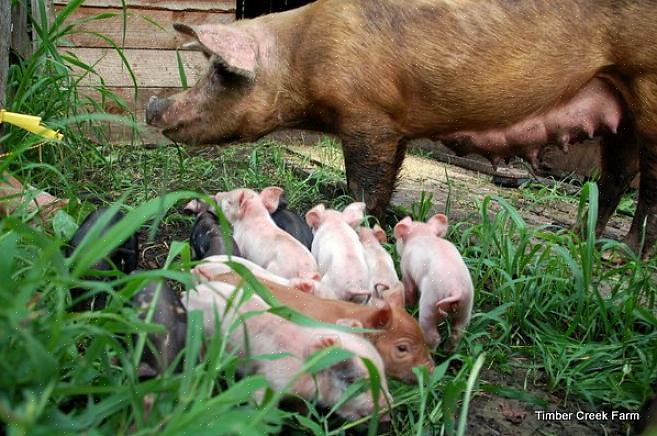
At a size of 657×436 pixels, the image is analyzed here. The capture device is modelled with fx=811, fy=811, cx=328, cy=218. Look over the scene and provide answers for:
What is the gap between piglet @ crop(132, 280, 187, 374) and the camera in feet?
6.08

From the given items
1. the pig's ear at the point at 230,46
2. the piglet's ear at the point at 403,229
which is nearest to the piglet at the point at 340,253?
the piglet's ear at the point at 403,229

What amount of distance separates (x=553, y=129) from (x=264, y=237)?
189 centimetres

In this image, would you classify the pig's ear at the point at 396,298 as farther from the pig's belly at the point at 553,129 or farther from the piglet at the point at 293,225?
the pig's belly at the point at 553,129

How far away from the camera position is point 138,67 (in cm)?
592

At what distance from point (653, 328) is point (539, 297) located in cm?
40

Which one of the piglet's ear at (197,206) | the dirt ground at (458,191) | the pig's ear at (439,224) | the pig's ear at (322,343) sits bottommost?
the dirt ground at (458,191)

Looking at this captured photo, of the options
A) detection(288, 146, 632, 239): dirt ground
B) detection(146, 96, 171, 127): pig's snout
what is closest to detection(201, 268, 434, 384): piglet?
detection(288, 146, 632, 239): dirt ground

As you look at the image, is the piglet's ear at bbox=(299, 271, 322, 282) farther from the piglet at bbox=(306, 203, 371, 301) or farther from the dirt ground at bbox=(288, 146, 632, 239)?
the dirt ground at bbox=(288, 146, 632, 239)

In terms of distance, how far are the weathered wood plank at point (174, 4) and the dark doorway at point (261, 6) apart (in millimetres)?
1745

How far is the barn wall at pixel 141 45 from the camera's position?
5.76 m

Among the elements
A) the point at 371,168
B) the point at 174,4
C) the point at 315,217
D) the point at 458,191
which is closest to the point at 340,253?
the point at 315,217

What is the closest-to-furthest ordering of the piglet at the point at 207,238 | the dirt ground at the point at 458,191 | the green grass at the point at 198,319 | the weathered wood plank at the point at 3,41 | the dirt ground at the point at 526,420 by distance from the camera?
the green grass at the point at 198,319, the dirt ground at the point at 526,420, the piglet at the point at 207,238, the weathered wood plank at the point at 3,41, the dirt ground at the point at 458,191

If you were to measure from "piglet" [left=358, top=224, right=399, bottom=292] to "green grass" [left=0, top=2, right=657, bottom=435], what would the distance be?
306mm

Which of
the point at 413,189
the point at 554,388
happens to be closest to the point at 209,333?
the point at 554,388
